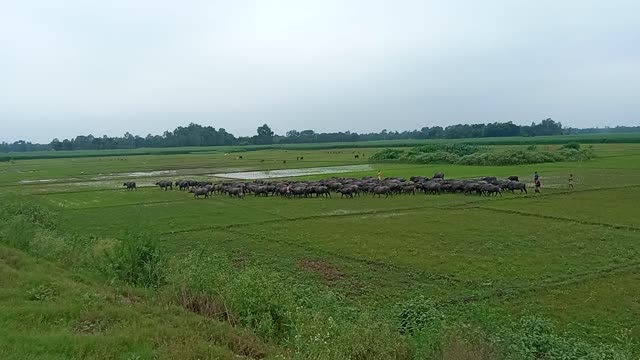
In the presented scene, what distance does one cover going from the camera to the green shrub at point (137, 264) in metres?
10.3

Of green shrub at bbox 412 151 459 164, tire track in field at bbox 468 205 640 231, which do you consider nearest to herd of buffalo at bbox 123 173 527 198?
tire track in field at bbox 468 205 640 231

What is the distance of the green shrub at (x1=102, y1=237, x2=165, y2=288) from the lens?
1033 centimetres

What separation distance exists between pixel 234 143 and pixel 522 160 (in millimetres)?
121574

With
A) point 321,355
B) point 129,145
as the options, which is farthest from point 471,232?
point 129,145

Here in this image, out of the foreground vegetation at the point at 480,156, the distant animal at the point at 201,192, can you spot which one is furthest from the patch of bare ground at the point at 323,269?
the foreground vegetation at the point at 480,156

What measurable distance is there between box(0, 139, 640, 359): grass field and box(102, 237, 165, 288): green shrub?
0.32ft

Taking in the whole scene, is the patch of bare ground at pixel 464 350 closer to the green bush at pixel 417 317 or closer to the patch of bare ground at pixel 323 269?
the green bush at pixel 417 317

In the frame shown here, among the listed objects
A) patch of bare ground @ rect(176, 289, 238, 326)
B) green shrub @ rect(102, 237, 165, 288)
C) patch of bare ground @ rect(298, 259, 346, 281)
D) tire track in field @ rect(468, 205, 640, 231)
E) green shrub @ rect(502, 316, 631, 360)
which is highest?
green shrub @ rect(102, 237, 165, 288)

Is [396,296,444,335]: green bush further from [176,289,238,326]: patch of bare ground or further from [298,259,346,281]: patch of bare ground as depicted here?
A: [298,259,346,281]: patch of bare ground

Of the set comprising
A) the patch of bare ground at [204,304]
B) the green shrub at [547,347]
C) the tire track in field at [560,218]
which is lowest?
the tire track in field at [560,218]

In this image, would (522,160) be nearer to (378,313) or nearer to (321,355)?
(378,313)

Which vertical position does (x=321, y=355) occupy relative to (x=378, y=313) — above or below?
above

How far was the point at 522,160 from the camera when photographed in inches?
2165

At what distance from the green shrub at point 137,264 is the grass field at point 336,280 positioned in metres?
0.10
